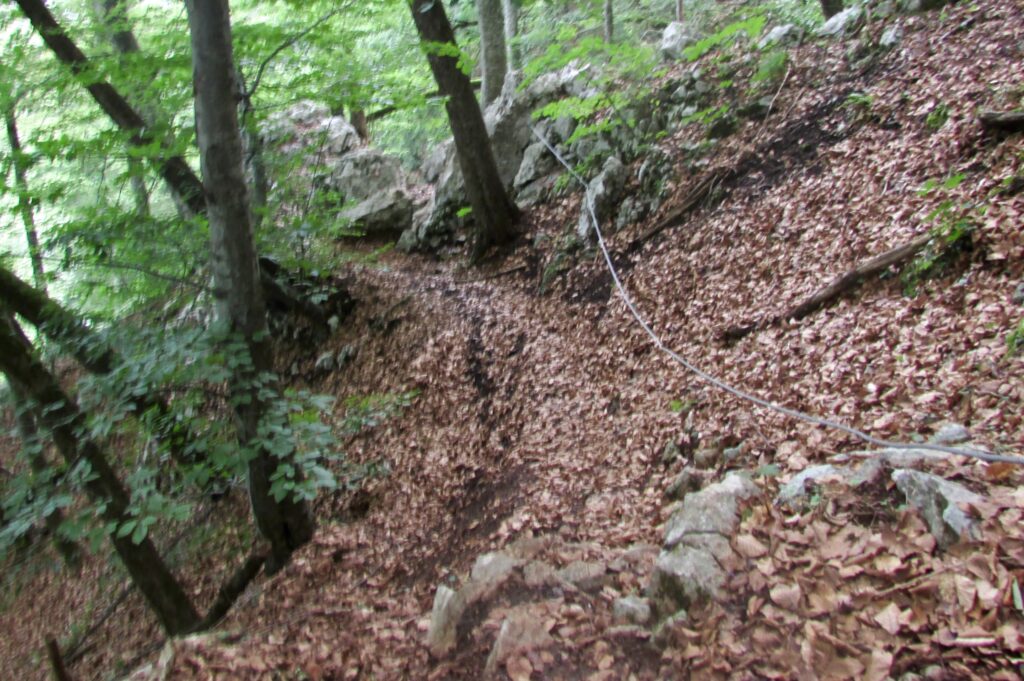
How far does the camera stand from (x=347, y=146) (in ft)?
49.3

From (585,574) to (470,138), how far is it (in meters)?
7.63

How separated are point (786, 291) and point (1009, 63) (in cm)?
341

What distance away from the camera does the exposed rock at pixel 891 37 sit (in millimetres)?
7828

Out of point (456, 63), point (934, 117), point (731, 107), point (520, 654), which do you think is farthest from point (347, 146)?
point (520, 654)

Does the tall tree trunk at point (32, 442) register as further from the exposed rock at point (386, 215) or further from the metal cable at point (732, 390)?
the exposed rock at point (386, 215)

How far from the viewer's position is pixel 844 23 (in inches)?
349

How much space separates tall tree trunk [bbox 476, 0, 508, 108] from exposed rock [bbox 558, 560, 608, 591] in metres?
11.6

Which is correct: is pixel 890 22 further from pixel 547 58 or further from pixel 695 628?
pixel 695 628

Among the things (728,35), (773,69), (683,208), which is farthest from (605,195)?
(728,35)

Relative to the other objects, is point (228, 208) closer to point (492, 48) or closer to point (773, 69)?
point (773, 69)

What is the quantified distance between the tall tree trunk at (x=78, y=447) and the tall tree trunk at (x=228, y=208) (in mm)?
1148

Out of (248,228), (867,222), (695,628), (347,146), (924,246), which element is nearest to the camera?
(695,628)

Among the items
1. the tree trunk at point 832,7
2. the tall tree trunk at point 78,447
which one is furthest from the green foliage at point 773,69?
the tall tree trunk at point 78,447

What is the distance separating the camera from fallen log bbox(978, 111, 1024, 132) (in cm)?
536
